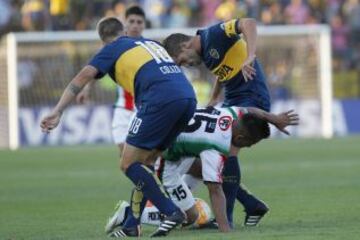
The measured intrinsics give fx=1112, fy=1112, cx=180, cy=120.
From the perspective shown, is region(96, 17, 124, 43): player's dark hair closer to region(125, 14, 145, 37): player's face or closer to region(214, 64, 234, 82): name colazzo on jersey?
region(125, 14, 145, 37): player's face

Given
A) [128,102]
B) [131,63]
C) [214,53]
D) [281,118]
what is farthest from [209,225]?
[128,102]

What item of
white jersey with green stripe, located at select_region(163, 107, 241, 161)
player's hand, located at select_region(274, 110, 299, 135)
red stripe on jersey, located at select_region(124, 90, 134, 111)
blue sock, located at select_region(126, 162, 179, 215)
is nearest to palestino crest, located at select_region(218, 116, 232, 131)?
white jersey with green stripe, located at select_region(163, 107, 241, 161)

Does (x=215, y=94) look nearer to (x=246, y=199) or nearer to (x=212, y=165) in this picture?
(x=246, y=199)

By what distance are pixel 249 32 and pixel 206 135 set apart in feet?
4.00

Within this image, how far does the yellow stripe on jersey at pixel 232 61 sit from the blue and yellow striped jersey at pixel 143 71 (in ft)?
5.33

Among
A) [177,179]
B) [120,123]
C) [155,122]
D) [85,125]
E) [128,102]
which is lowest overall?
[85,125]

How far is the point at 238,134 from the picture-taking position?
10281mm

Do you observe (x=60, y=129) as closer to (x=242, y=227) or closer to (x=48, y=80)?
(x=48, y=80)

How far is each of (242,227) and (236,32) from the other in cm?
191

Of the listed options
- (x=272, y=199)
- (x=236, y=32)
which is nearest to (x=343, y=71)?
(x=272, y=199)

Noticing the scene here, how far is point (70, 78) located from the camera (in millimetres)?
29406

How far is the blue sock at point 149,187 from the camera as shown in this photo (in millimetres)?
9320

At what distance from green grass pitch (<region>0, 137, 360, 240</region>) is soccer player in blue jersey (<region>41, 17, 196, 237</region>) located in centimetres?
47

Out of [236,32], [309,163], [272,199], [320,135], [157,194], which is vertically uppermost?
[236,32]
